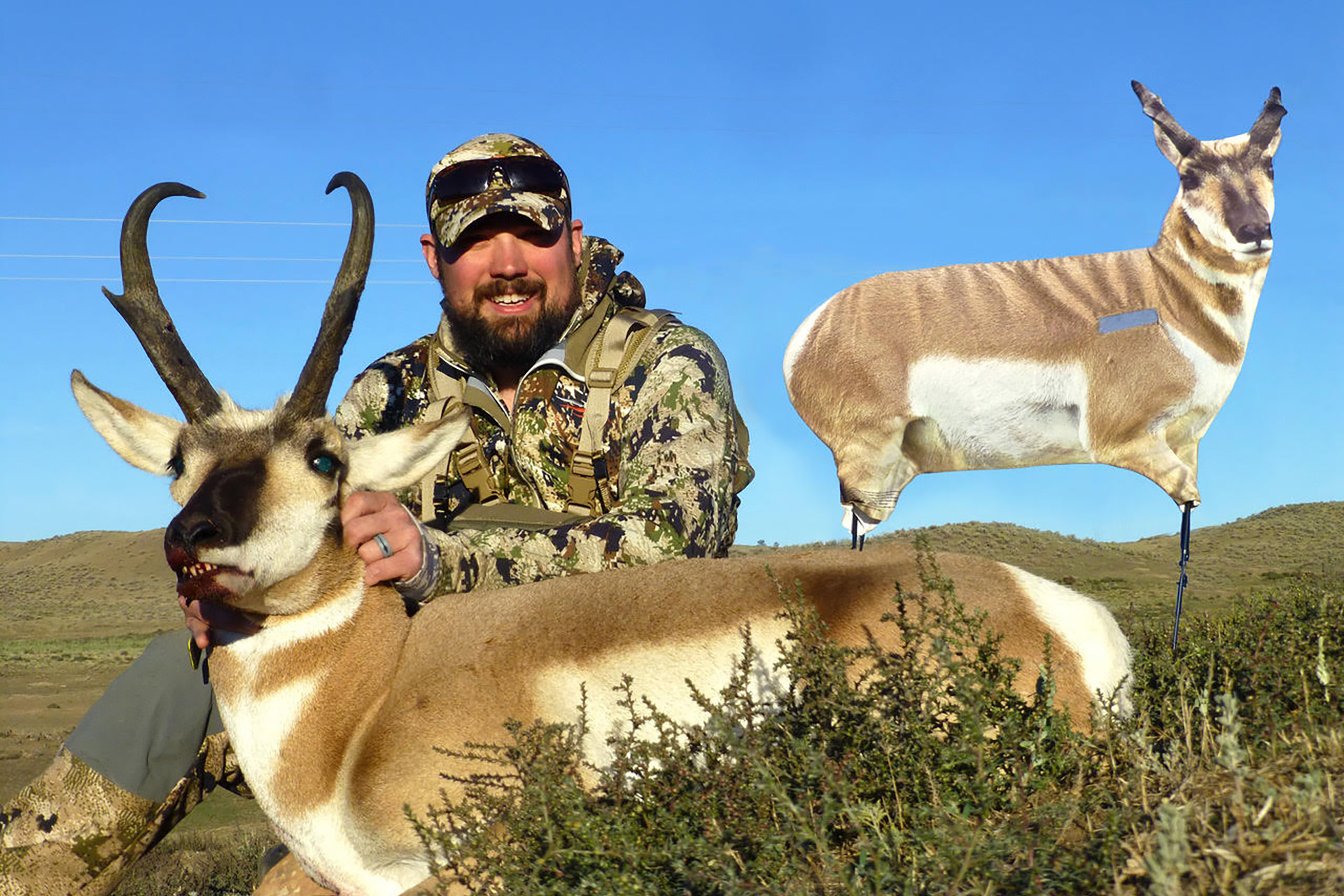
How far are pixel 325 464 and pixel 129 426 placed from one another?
Result: 1.01m

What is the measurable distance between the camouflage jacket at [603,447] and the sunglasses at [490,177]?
591mm

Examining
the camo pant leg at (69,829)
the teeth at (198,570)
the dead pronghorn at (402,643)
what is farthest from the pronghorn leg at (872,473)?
the teeth at (198,570)

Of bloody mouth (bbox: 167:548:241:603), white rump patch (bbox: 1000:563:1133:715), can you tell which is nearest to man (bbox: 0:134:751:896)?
bloody mouth (bbox: 167:548:241:603)

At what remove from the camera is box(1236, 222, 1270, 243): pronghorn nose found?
8633 millimetres

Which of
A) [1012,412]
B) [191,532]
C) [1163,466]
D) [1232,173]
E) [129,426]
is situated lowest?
[191,532]

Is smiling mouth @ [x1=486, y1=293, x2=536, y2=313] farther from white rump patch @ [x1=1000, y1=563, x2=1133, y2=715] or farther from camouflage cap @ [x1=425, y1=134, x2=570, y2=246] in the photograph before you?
white rump patch @ [x1=1000, y1=563, x2=1133, y2=715]

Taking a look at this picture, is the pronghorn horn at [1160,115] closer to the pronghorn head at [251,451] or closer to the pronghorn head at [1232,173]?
the pronghorn head at [1232,173]

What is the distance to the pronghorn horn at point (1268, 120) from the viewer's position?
8469 millimetres

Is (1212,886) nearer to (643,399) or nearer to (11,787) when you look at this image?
(643,399)

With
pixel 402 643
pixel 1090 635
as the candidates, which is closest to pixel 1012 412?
pixel 1090 635

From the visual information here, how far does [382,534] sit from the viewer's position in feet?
13.7

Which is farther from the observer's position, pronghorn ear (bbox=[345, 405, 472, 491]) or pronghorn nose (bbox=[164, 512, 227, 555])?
pronghorn ear (bbox=[345, 405, 472, 491])

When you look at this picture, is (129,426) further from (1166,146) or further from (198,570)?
(1166,146)

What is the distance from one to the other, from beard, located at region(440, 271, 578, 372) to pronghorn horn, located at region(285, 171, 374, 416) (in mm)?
1604
